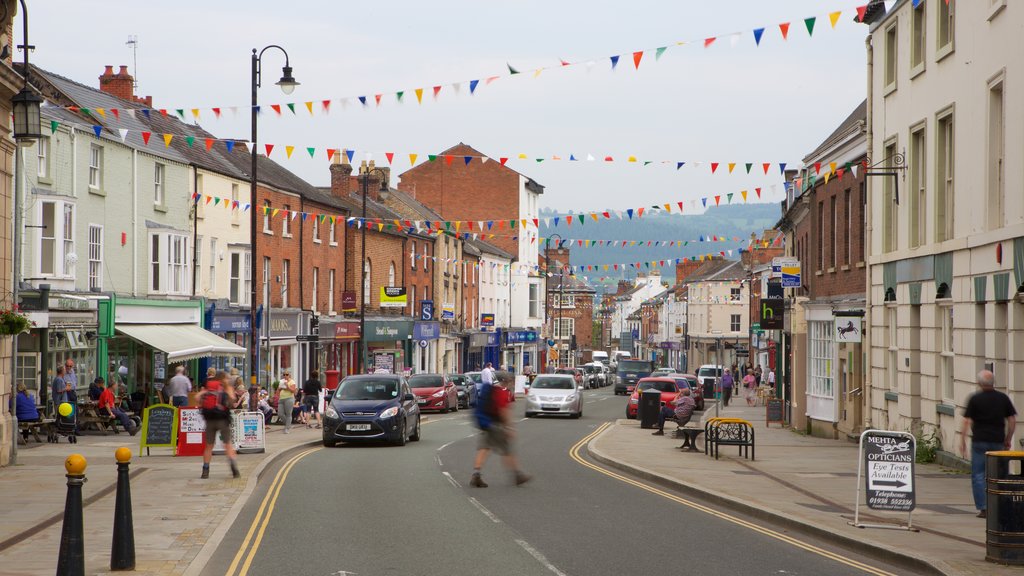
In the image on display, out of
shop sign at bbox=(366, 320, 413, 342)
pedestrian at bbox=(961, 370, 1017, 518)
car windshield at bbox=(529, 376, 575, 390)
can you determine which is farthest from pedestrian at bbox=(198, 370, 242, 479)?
shop sign at bbox=(366, 320, 413, 342)

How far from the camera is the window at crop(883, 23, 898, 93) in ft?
84.8

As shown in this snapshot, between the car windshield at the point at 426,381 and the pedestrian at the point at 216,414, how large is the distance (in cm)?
2579

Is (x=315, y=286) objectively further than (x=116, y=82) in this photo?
Yes

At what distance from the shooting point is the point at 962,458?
20344 millimetres

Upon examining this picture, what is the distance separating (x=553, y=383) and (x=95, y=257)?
55.2 feet

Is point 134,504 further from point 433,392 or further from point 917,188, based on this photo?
point 433,392

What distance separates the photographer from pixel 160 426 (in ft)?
75.6

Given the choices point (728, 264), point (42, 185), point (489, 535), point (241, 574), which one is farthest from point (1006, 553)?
point (728, 264)

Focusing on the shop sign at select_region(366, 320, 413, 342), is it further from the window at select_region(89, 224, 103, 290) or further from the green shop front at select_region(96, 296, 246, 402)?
the window at select_region(89, 224, 103, 290)

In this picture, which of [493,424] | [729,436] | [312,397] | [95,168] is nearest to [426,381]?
[312,397]

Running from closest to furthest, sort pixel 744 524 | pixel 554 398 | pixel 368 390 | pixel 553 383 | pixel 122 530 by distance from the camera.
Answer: pixel 122 530
pixel 744 524
pixel 368 390
pixel 554 398
pixel 553 383

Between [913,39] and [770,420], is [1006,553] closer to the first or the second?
[913,39]

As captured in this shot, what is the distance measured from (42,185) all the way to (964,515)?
24145 millimetres

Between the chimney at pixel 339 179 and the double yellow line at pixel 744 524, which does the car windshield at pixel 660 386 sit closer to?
the double yellow line at pixel 744 524
